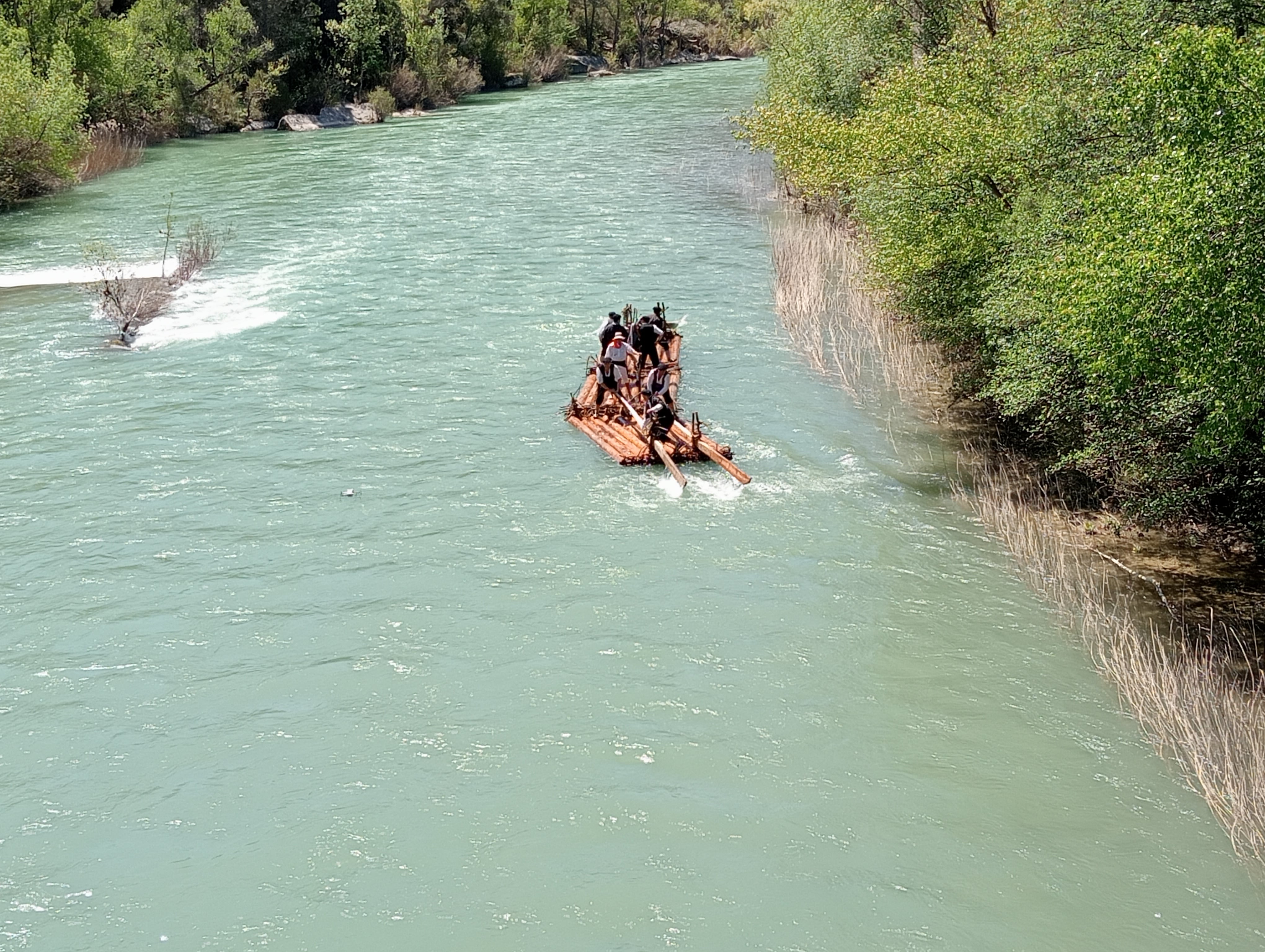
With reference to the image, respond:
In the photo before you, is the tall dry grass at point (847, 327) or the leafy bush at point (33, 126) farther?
the leafy bush at point (33, 126)

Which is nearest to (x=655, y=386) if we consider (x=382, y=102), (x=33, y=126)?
(x=33, y=126)

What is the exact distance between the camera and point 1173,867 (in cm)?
1063

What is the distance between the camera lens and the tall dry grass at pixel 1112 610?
457 inches

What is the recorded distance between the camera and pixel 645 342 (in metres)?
21.7

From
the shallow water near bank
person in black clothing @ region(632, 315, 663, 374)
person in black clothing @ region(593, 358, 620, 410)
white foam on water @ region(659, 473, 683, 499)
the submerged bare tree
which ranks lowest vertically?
the shallow water near bank

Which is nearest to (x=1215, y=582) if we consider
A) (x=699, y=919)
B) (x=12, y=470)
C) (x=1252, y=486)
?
(x=1252, y=486)

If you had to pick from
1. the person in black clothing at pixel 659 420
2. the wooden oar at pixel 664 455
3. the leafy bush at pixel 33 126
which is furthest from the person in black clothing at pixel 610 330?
the leafy bush at pixel 33 126

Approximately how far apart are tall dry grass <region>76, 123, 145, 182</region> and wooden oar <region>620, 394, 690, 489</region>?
33.3 meters

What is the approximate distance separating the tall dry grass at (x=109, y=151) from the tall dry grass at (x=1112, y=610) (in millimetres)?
33224

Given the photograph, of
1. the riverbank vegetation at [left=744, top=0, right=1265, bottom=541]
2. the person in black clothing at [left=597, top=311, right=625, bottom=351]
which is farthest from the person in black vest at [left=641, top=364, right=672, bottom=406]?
the riverbank vegetation at [left=744, top=0, right=1265, bottom=541]

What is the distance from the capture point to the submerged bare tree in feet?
86.1

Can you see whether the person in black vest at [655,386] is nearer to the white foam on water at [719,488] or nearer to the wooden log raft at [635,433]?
the wooden log raft at [635,433]

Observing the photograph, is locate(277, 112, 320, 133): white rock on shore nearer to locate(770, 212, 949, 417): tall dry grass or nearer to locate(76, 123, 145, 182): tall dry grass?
locate(76, 123, 145, 182): tall dry grass

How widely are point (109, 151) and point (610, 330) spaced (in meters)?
35.6
